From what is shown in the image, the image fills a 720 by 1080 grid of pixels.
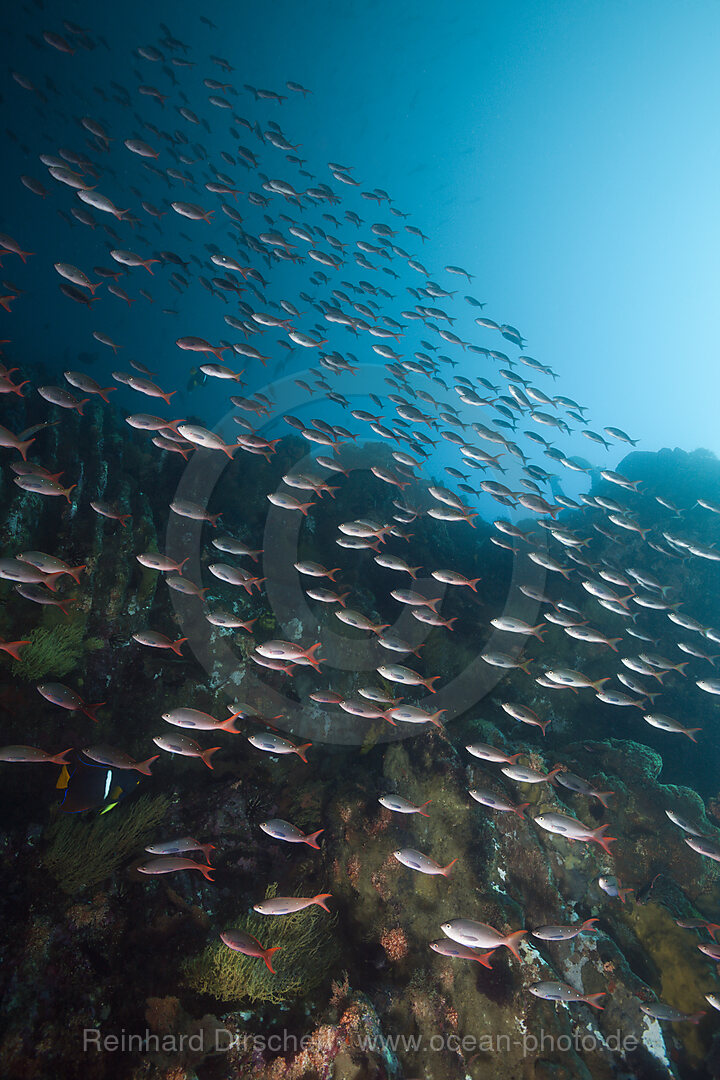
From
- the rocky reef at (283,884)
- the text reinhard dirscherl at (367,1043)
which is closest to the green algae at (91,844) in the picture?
the rocky reef at (283,884)

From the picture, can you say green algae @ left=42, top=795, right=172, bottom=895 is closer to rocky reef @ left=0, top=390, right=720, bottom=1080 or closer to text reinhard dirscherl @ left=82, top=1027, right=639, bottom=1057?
rocky reef @ left=0, top=390, right=720, bottom=1080

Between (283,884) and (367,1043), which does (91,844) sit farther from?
(367,1043)

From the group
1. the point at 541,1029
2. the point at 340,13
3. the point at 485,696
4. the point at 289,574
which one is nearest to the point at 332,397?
the point at 289,574

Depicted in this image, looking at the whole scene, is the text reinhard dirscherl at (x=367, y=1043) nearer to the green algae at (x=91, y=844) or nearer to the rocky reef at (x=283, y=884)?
the rocky reef at (x=283, y=884)

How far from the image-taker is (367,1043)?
12.3 ft

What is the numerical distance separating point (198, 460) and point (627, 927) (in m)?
11.3

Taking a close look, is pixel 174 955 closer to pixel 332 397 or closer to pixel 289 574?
pixel 289 574

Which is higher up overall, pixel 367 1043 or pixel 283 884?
pixel 367 1043

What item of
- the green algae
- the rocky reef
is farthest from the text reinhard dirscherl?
the green algae

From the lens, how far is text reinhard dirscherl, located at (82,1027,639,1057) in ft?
11.1

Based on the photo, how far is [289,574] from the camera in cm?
917

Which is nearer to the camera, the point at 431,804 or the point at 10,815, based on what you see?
the point at 10,815

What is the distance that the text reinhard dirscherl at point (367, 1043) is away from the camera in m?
3.39

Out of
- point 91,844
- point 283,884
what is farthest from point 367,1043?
point 91,844
